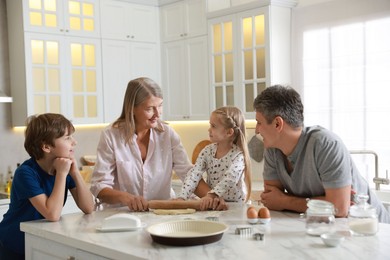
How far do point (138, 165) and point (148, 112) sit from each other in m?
0.30

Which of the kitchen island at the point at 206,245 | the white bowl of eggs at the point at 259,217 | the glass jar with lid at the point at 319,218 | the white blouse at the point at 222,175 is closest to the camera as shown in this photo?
the kitchen island at the point at 206,245

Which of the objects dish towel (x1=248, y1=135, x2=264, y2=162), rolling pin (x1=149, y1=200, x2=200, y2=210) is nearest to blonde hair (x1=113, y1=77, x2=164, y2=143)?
rolling pin (x1=149, y1=200, x2=200, y2=210)

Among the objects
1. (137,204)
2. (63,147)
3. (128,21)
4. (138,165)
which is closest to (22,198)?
(63,147)

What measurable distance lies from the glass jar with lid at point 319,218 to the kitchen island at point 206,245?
3 cm

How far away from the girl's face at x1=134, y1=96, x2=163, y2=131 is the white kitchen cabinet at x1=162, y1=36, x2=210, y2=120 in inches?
97.0

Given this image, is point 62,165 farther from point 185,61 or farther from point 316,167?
point 185,61

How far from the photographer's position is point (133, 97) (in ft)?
8.66

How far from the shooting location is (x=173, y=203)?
7.70ft

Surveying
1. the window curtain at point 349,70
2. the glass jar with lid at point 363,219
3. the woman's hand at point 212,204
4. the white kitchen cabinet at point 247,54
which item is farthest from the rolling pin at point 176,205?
the white kitchen cabinet at point 247,54

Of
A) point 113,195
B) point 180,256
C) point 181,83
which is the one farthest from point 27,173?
point 181,83

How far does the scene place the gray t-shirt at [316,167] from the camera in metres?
2.08

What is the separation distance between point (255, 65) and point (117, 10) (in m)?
1.63

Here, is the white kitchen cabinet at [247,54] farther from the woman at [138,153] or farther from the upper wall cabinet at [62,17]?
the woman at [138,153]

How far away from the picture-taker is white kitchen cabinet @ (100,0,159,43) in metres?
5.18
